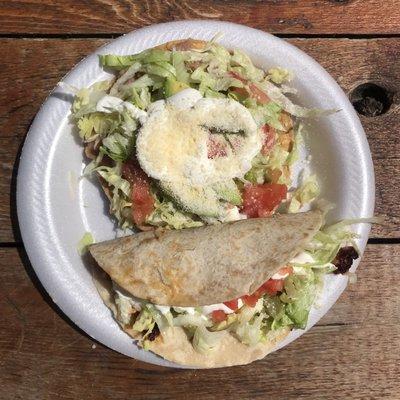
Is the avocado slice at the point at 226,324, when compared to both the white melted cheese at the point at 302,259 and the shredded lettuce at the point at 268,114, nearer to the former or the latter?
the white melted cheese at the point at 302,259

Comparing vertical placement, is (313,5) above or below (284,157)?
above

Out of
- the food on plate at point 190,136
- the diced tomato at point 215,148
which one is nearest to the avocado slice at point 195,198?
the food on plate at point 190,136

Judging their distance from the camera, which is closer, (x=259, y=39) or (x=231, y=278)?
(x=231, y=278)

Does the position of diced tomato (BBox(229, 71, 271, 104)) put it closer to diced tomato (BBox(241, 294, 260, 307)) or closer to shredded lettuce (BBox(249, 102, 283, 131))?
shredded lettuce (BBox(249, 102, 283, 131))

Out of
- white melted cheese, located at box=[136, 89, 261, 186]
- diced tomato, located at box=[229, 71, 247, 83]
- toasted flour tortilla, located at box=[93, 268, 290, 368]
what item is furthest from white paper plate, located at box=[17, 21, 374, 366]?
white melted cheese, located at box=[136, 89, 261, 186]

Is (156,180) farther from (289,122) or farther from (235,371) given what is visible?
(235,371)

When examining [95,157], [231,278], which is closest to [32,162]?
[95,157]

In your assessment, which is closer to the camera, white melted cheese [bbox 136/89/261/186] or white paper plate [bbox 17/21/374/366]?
white melted cheese [bbox 136/89/261/186]
